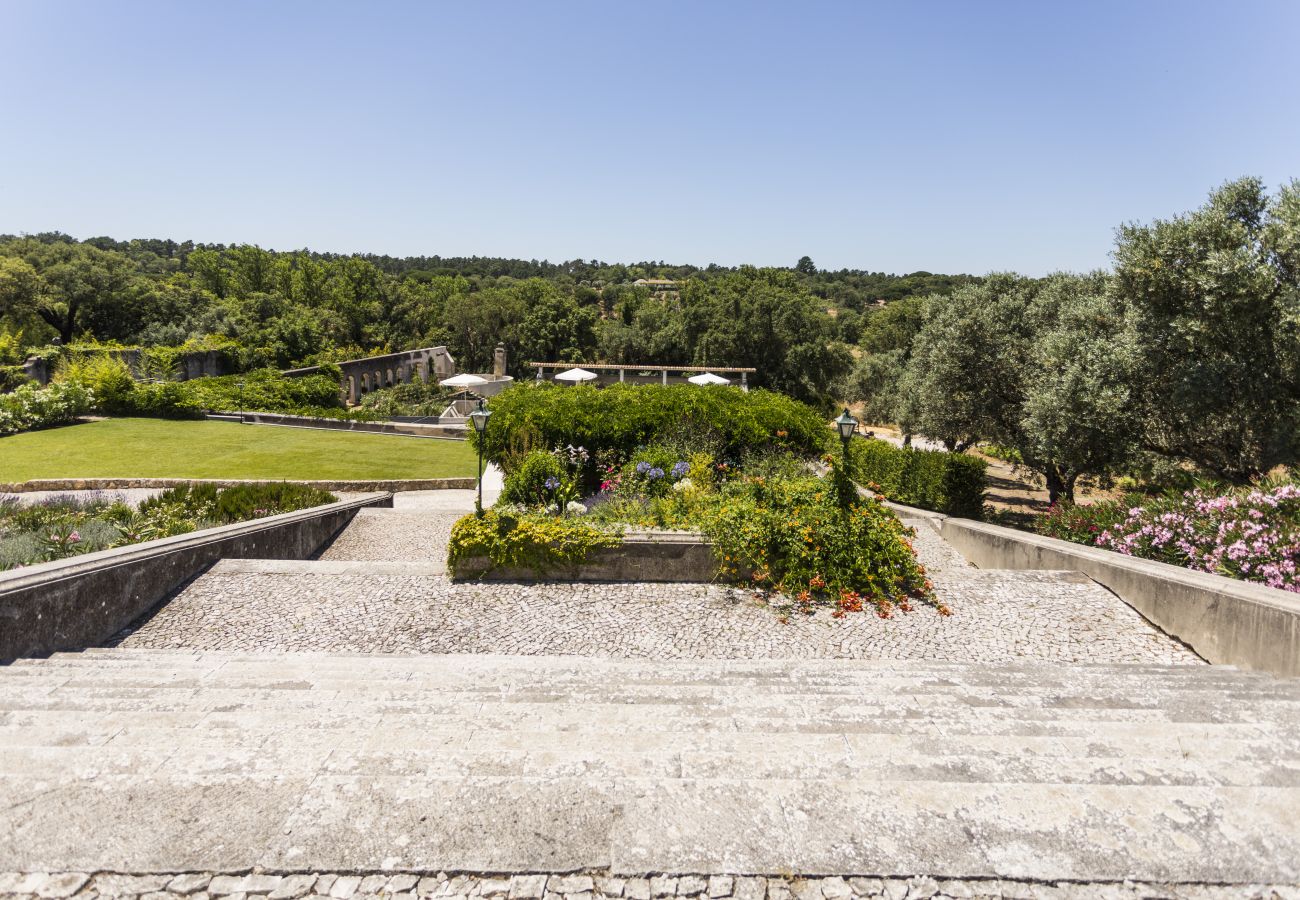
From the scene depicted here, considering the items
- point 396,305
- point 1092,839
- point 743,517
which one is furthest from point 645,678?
point 396,305

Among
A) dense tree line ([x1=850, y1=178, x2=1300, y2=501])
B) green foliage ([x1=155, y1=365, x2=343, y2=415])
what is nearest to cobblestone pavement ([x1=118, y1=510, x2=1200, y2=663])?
dense tree line ([x1=850, y1=178, x2=1300, y2=501])

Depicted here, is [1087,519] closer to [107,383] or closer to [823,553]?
[823,553]

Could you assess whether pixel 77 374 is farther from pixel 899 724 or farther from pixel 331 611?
pixel 899 724

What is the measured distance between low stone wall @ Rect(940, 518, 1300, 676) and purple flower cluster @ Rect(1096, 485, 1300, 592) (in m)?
0.44

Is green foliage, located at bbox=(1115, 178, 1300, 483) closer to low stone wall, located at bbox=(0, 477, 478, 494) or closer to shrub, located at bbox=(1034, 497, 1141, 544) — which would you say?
shrub, located at bbox=(1034, 497, 1141, 544)

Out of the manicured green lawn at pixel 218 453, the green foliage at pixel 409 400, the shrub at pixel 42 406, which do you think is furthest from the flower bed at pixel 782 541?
the green foliage at pixel 409 400

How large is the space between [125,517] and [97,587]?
400 centimetres

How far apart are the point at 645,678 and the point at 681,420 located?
27.1ft

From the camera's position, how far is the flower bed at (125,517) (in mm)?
7431

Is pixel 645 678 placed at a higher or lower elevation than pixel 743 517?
lower

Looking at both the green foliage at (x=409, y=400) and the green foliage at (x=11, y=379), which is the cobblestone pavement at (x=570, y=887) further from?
the green foliage at (x=11, y=379)

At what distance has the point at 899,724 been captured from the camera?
3.72 metres

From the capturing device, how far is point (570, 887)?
258 cm

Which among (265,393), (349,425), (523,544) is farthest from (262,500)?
(265,393)
